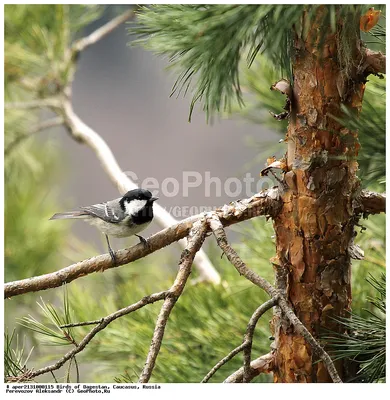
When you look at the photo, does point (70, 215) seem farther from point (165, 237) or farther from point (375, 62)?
point (375, 62)

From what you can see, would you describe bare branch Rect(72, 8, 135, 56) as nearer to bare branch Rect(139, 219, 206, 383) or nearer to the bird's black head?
the bird's black head

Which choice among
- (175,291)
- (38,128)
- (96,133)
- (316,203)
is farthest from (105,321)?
(38,128)

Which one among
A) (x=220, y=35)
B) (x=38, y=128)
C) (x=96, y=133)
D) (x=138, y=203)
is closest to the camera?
(x=220, y=35)

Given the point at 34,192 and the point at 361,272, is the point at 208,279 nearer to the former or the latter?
the point at 361,272

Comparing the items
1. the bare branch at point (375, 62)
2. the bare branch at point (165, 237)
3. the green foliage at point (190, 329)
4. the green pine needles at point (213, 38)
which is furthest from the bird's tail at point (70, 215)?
the bare branch at point (375, 62)

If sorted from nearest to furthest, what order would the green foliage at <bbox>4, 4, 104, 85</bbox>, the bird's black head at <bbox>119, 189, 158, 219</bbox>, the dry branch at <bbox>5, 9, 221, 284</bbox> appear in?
1. the bird's black head at <bbox>119, 189, 158, 219</bbox>
2. the dry branch at <bbox>5, 9, 221, 284</bbox>
3. the green foliage at <bbox>4, 4, 104, 85</bbox>

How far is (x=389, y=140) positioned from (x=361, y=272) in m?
0.42

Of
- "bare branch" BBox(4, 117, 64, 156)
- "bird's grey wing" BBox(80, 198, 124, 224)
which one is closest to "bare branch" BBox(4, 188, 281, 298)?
"bird's grey wing" BBox(80, 198, 124, 224)

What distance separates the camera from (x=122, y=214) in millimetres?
829

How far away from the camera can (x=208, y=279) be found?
0.95 meters

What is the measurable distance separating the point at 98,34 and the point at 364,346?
0.84 meters

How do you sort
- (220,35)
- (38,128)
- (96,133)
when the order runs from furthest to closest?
(38,128)
(96,133)
(220,35)

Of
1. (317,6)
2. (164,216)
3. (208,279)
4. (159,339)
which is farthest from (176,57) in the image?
(208,279)

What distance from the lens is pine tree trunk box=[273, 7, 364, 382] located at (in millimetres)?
539
